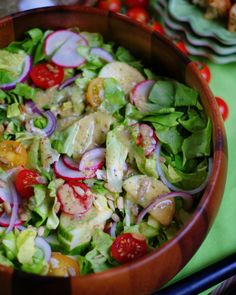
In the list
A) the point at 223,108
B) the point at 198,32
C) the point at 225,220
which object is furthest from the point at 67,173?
the point at 198,32

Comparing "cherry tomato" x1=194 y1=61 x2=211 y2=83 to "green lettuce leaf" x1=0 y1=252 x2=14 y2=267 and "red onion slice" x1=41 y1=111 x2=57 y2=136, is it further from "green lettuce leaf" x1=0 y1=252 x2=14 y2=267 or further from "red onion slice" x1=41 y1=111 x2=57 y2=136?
"green lettuce leaf" x1=0 y1=252 x2=14 y2=267

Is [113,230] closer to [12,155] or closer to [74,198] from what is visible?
[74,198]

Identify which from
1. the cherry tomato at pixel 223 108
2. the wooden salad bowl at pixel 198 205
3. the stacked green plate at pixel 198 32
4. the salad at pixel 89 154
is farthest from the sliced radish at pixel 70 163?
the stacked green plate at pixel 198 32

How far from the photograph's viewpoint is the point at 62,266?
1.46m

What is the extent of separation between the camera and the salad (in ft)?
5.04

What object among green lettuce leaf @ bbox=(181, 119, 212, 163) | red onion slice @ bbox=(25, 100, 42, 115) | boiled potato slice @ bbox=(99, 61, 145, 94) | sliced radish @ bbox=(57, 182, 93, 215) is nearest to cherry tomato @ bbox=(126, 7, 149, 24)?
boiled potato slice @ bbox=(99, 61, 145, 94)

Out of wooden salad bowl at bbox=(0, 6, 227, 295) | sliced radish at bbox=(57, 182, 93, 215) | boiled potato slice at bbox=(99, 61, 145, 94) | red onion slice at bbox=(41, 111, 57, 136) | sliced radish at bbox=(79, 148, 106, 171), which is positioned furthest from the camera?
boiled potato slice at bbox=(99, 61, 145, 94)

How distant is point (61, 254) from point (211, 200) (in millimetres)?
428

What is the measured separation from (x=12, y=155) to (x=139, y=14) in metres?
0.91

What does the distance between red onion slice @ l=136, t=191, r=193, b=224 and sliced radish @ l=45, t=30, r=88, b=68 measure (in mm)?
615

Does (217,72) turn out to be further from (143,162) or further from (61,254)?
(61,254)

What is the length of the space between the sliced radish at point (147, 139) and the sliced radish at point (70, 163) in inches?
8.0

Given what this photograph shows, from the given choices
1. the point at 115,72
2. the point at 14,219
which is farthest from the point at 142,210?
the point at 115,72

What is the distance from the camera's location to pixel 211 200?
1486 millimetres
